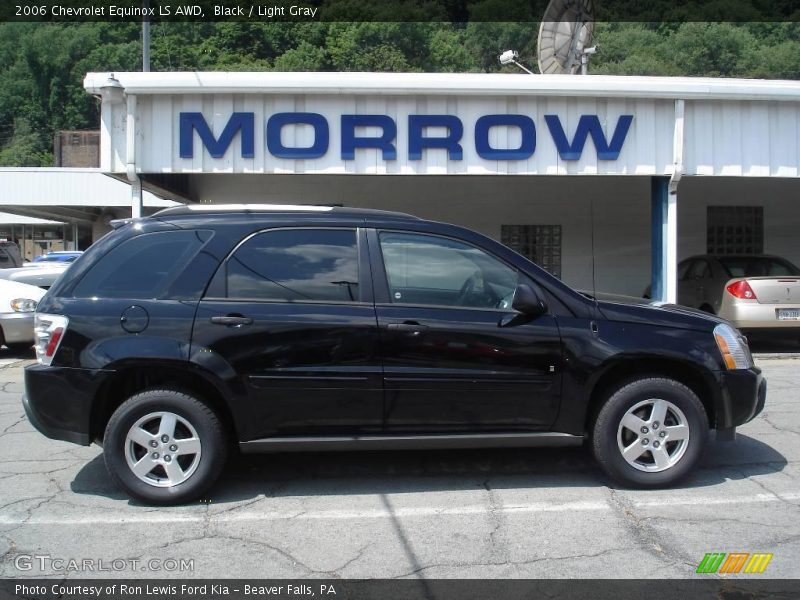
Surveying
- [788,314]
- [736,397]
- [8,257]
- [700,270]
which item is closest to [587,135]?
[700,270]

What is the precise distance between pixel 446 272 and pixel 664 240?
7.91 m

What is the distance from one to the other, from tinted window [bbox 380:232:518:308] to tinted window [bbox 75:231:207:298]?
129 cm

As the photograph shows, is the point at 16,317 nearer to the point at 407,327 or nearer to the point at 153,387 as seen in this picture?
the point at 153,387

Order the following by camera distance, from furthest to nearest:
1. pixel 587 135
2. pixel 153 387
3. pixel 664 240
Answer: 1. pixel 664 240
2. pixel 587 135
3. pixel 153 387

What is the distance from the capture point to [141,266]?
15.7 feet

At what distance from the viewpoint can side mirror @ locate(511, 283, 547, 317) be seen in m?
4.67

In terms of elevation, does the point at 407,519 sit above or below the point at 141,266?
below

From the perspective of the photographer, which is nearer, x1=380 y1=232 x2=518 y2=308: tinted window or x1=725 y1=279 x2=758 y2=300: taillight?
x1=380 y1=232 x2=518 y2=308: tinted window

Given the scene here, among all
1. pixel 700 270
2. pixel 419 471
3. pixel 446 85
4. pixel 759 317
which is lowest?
pixel 419 471

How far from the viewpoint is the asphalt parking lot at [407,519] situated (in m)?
3.88

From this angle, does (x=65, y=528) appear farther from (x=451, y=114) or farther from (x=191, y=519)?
(x=451, y=114)

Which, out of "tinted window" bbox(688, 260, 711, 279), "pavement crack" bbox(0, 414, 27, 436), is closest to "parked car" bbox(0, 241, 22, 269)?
"pavement crack" bbox(0, 414, 27, 436)

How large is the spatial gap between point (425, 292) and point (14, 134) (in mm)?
80949

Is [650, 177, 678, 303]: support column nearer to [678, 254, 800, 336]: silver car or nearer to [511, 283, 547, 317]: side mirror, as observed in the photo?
[678, 254, 800, 336]: silver car
